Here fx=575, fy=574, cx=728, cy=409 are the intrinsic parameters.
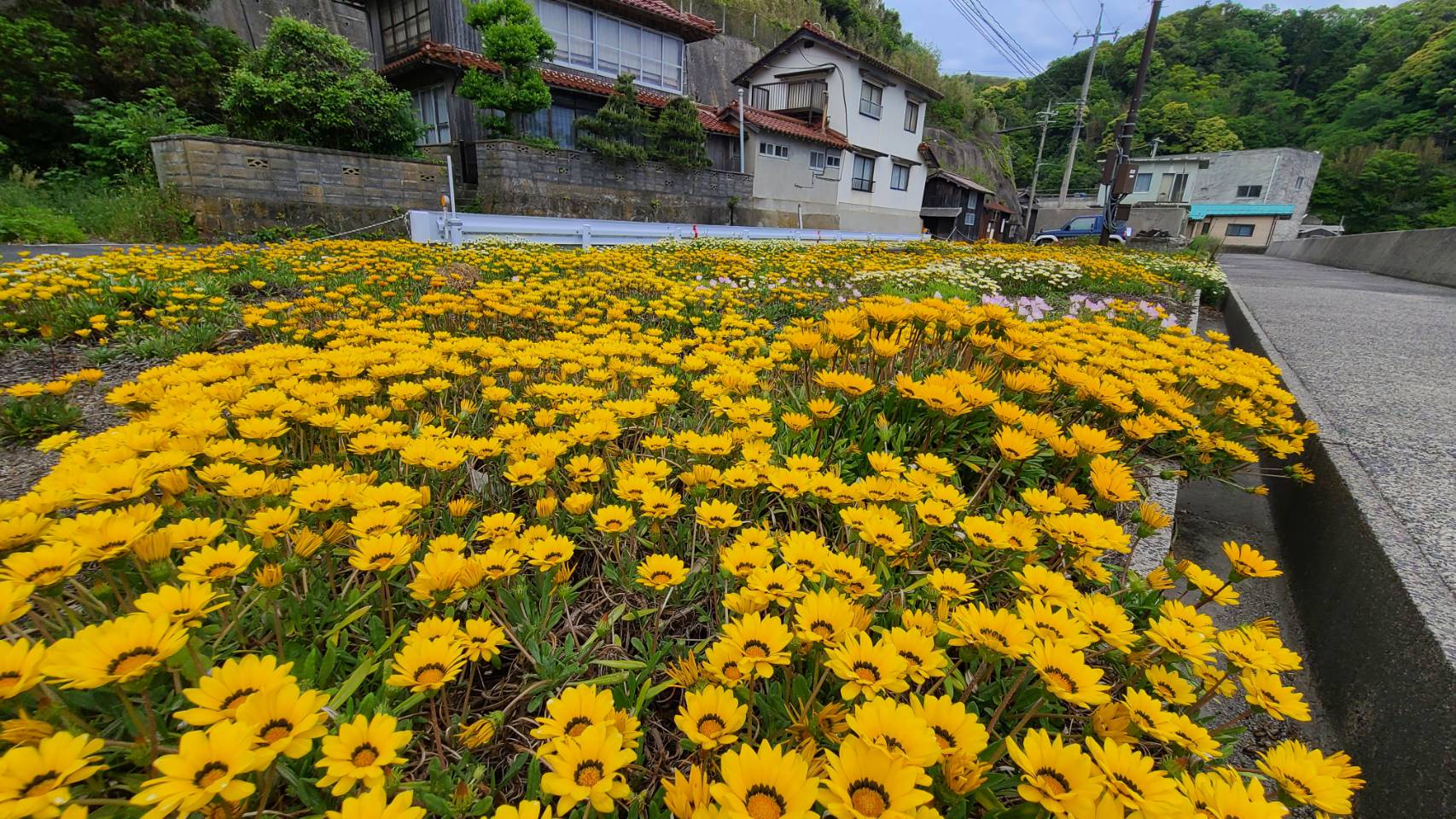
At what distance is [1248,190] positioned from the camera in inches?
1604

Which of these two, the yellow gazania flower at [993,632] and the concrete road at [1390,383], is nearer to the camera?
the yellow gazania flower at [993,632]

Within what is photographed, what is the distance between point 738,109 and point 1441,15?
229 ft

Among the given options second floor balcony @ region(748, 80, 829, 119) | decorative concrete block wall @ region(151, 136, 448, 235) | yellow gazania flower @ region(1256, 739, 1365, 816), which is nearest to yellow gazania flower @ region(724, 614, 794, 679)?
yellow gazania flower @ region(1256, 739, 1365, 816)

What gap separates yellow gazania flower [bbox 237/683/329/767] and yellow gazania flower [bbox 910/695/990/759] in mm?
723

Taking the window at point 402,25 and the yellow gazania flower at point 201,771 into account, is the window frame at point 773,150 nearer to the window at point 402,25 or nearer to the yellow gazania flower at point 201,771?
the window at point 402,25

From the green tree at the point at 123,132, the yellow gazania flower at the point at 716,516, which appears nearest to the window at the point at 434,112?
the green tree at the point at 123,132

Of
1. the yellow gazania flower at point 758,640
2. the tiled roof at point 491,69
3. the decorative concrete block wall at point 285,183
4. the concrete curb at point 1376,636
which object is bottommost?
the concrete curb at point 1376,636

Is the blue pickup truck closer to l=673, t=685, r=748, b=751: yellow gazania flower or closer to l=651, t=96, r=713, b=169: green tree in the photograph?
l=651, t=96, r=713, b=169: green tree

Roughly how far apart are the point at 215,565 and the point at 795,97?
24.8 m

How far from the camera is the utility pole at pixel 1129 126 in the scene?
1256 centimetres

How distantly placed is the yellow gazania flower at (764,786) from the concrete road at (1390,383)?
1.71m

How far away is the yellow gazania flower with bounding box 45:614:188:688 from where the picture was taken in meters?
0.67

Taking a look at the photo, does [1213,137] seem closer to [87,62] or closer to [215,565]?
[87,62]

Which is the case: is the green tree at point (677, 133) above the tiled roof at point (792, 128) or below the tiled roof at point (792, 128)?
below
